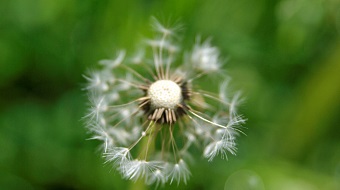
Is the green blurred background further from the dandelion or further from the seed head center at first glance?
the seed head center

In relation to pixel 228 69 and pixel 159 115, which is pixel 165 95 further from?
pixel 228 69

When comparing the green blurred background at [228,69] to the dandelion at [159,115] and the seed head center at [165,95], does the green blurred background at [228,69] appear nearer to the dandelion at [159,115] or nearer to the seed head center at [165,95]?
the dandelion at [159,115]

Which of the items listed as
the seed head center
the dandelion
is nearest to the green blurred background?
the dandelion

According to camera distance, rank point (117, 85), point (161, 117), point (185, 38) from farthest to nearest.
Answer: point (185, 38), point (117, 85), point (161, 117)

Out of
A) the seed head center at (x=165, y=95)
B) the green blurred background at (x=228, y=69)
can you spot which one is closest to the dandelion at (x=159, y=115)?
the seed head center at (x=165, y=95)

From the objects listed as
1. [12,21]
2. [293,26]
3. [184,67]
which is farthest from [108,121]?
[293,26]

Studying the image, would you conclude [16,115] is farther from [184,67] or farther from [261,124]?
[261,124]
